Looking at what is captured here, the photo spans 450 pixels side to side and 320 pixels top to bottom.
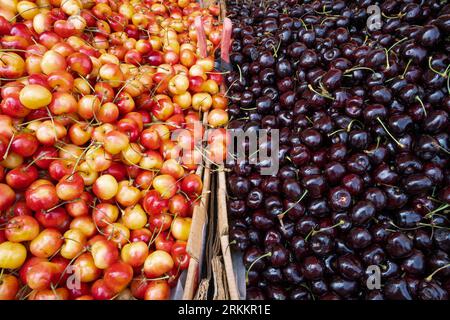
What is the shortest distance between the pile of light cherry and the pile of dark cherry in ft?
1.19

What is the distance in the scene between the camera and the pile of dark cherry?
1.13 m

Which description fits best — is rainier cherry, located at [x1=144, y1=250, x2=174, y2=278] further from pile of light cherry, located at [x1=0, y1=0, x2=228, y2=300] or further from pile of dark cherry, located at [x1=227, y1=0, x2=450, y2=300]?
pile of dark cherry, located at [x1=227, y1=0, x2=450, y2=300]

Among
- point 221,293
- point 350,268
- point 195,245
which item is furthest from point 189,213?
point 350,268

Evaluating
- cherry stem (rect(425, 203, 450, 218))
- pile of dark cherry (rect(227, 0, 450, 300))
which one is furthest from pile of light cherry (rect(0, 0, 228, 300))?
cherry stem (rect(425, 203, 450, 218))

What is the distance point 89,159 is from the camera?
1.41 meters

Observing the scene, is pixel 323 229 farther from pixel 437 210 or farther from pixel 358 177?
pixel 437 210

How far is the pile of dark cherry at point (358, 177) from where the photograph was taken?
1.13 meters

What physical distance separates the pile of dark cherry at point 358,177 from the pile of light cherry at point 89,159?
361 mm

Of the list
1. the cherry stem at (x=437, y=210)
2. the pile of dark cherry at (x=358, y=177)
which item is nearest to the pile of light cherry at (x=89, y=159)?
the pile of dark cherry at (x=358, y=177)

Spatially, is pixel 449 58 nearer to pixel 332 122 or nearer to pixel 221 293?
pixel 332 122

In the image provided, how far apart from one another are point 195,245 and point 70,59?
1.18 meters

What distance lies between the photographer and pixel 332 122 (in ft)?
4.61

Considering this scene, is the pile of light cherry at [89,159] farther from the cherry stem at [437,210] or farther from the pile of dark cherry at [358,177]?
the cherry stem at [437,210]
